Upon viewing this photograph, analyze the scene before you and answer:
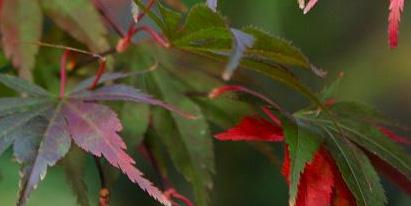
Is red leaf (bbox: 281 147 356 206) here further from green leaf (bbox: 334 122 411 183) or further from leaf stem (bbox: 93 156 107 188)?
leaf stem (bbox: 93 156 107 188)

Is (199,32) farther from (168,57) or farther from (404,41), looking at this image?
(404,41)

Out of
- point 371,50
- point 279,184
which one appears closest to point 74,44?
point 279,184

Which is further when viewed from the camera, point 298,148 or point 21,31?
point 21,31

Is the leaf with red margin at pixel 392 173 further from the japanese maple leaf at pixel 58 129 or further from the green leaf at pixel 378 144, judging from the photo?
the japanese maple leaf at pixel 58 129

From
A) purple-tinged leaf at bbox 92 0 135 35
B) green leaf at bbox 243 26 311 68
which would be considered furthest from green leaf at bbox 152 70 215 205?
green leaf at bbox 243 26 311 68

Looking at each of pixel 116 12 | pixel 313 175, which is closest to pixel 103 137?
pixel 313 175

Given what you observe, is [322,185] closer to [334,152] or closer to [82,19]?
[334,152]
